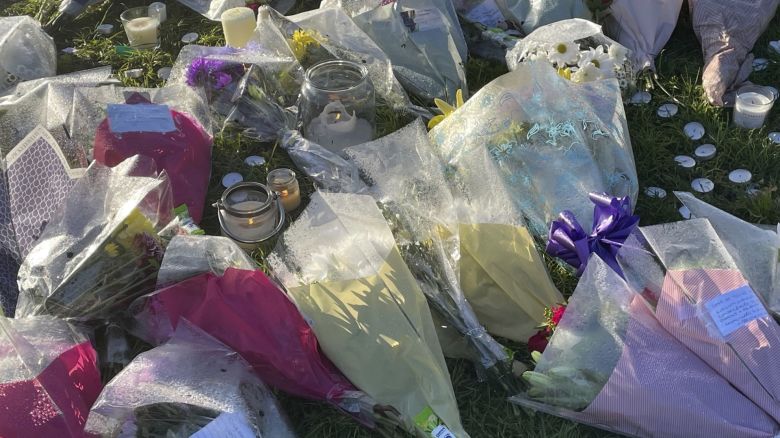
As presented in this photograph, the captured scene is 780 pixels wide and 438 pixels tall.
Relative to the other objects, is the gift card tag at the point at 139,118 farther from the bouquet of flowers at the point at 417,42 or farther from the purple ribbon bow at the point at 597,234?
the purple ribbon bow at the point at 597,234

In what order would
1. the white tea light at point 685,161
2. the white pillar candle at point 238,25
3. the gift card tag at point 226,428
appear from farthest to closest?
1. the white pillar candle at point 238,25
2. the white tea light at point 685,161
3. the gift card tag at point 226,428

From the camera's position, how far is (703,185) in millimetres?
2643

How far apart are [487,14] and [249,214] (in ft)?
5.26

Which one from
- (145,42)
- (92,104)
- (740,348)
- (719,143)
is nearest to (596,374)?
(740,348)

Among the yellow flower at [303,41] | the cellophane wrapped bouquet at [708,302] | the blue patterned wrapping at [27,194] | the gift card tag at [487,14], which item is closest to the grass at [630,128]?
the cellophane wrapped bouquet at [708,302]

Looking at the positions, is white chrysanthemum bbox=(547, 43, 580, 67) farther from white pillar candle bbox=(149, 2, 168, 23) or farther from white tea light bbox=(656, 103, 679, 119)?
white pillar candle bbox=(149, 2, 168, 23)

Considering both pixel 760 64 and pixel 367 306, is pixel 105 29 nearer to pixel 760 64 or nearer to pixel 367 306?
pixel 367 306

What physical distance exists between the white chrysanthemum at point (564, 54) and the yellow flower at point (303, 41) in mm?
894

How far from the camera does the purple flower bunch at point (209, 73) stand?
9.61 ft

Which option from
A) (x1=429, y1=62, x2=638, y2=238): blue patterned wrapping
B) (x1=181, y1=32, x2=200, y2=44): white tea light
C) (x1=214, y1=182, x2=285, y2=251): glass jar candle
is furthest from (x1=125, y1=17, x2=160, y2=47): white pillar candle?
(x1=429, y1=62, x2=638, y2=238): blue patterned wrapping

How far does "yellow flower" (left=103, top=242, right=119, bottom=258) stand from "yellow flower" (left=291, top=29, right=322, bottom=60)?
4.31ft

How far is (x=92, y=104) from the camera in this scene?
2709 millimetres

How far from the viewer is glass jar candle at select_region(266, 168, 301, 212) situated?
8.56ft

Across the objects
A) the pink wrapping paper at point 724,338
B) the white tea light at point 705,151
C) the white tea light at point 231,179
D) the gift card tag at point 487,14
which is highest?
the pink wrapping paper at point 724,338
